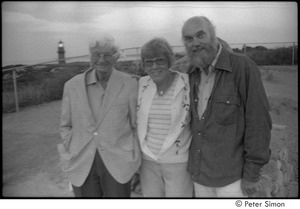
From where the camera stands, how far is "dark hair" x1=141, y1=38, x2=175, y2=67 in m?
1.78

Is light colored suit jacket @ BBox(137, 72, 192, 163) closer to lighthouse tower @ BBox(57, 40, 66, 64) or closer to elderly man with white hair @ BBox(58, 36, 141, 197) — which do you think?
elderly man with white hair @ BBox(58, 36, 141, 197)

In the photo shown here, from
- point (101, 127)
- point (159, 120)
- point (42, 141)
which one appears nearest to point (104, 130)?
point (101, 127)

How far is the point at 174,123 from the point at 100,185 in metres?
0.70

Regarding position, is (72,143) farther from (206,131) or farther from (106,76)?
(206,131)

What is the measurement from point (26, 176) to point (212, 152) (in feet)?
7.03

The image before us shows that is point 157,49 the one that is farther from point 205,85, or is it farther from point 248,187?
point 248,187

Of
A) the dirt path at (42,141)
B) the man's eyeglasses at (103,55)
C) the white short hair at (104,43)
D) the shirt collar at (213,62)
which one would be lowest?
the dirt path at (42,141)

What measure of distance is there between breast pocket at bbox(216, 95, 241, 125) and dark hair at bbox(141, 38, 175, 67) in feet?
1.42

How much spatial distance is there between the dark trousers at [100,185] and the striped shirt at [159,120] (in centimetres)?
35

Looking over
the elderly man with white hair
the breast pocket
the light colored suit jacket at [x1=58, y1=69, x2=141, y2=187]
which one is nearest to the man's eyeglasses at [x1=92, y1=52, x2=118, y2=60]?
the elderly man with white hair

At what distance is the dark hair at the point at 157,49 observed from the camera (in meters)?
1.78

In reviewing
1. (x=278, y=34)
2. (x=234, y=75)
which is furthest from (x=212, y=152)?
(x=278, y=34)

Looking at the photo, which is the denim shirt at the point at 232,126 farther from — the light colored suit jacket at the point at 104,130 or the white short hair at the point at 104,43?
the white short hair at the point at 104,43

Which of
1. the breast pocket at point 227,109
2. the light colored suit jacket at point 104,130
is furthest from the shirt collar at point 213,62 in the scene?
the light colored suit jacket at point 104,130
